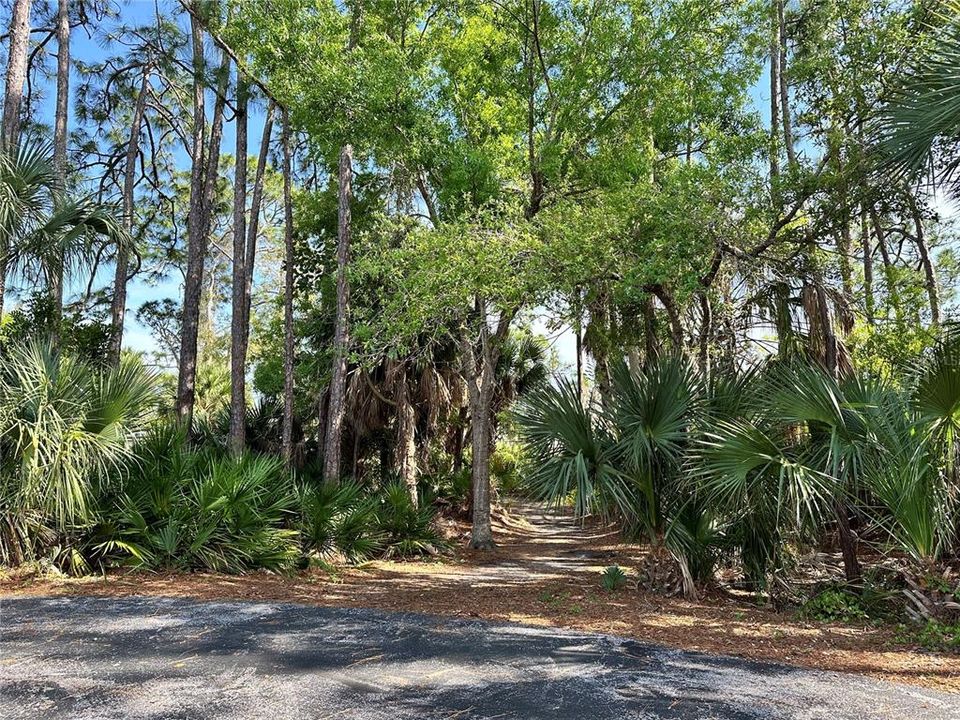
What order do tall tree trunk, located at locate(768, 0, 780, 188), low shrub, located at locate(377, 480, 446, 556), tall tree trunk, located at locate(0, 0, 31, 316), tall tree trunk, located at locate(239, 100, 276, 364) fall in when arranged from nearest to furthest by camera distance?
tall tree trunk, located at locate(0, 0, 31, 316), tall tree trunk, located at locate(768, 0, 780, 188), low shrub, located at locate(377, 480, 446, 556), tall tree trunk, located at locate(239, 100, 276, 364)

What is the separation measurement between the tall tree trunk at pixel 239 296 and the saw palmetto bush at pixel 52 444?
191 inches

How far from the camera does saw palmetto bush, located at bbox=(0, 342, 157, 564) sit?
7703 millimetres

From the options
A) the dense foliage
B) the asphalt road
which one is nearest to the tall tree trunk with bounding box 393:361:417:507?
the dense foliage

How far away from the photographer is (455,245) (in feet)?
33.4

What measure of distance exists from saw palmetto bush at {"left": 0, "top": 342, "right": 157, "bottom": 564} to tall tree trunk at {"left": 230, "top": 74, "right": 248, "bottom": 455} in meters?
4.85

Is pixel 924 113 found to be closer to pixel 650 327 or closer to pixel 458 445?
pixel 650 327

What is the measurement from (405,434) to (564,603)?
8.70 m

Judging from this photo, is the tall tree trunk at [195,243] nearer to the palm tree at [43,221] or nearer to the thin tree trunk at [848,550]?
the palm tree at [43,221]

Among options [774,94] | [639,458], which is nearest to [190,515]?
[639,458]

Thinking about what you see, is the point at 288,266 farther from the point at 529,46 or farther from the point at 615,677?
the point at 615,677

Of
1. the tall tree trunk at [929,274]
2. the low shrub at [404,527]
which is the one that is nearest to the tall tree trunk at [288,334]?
the low shrub at [404,527]

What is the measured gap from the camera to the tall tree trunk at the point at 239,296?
45.5 ft

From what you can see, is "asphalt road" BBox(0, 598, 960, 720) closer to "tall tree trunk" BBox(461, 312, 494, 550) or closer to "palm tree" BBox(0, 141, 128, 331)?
"palm tree" BBox(0, 141, 128, 331)

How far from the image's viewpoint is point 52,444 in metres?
7.79
